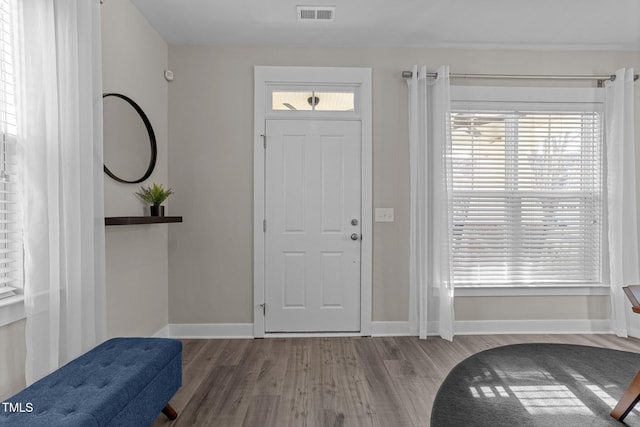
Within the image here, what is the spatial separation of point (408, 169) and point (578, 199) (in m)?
1.68

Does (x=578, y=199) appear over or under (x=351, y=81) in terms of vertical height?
under

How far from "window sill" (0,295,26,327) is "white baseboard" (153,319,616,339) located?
1719 millimetres

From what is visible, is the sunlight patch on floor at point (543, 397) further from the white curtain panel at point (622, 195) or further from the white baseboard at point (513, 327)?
the white curtain panel at point (622, 195)

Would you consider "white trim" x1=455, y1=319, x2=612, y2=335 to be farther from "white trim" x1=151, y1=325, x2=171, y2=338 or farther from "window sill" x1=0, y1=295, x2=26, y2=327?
"window sill" x1=0, y1=295, x2=26, y2=327

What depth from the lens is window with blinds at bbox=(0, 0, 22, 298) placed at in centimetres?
161

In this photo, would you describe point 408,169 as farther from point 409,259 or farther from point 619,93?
point 619,93

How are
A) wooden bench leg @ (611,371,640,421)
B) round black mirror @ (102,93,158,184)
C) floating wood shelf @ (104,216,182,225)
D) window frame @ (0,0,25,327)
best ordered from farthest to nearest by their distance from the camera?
round black mirror @ (102,93,158,184) → floating wood shelf @ (104,216,182,225) → wooden bench leg @ (611,371,640,421) → window frame @ (0,0,25,327)

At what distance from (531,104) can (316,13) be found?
7.24 ft

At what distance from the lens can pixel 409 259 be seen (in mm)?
3469

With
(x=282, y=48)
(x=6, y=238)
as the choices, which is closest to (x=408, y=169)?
(x=282, y=48)

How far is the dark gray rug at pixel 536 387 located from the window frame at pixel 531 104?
1.86 feet

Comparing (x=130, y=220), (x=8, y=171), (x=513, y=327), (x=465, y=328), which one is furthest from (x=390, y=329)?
(x=8, y=171)

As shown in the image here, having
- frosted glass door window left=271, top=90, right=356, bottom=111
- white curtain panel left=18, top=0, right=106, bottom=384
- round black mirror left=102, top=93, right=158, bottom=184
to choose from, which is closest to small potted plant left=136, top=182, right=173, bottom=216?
round black mirror left=102, top=93, right=158, bottom=184

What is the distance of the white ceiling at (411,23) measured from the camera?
2.81 metres
